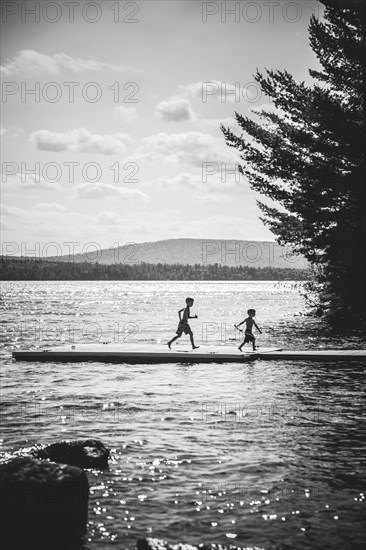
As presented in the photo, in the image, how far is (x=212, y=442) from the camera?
1416cm

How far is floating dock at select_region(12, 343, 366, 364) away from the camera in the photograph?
2586 cm

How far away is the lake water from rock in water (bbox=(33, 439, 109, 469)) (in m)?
0.24

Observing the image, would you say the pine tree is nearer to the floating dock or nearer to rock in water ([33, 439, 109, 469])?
the floating dock

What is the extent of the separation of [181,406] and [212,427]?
310cm

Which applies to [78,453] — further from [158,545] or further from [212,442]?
→ [158,545]

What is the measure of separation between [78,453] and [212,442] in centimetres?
331

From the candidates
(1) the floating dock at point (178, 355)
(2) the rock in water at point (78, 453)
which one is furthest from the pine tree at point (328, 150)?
(2) the rock in water at point (78, 453)

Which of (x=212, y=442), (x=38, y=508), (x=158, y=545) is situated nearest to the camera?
(x=158, y=545)

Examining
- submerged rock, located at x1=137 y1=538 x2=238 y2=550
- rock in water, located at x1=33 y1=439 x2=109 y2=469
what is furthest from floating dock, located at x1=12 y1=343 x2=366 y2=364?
submerged rock, located at x1=137 y1=538 x2=238 y2=550

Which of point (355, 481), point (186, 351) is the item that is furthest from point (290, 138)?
point (355, 481)

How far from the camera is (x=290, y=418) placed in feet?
54.7

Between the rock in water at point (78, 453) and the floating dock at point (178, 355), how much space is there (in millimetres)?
13561

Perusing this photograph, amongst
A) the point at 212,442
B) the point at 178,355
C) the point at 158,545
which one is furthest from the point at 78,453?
the point at 178,355

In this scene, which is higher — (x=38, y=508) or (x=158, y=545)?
(x=38, y=508)
